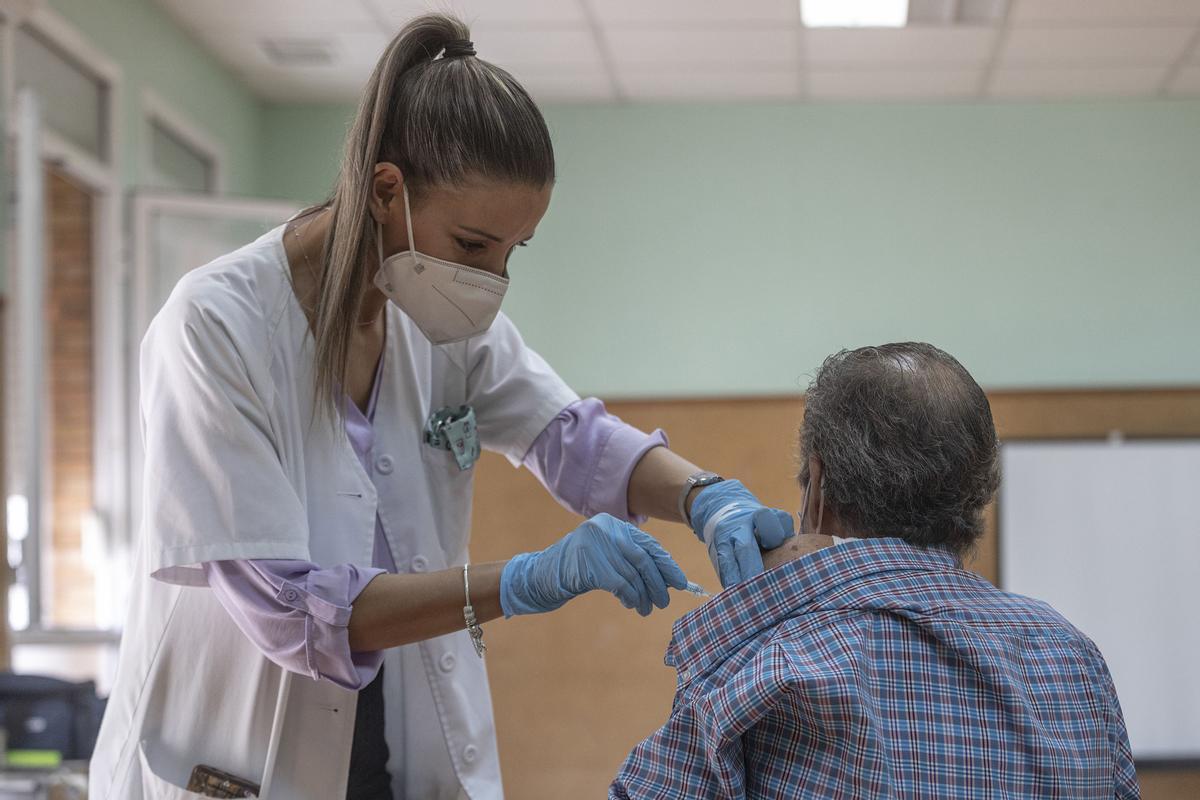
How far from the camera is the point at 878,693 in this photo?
1.05 m

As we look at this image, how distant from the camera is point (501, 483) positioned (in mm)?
4840

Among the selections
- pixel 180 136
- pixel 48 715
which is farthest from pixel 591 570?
pixel 180 136

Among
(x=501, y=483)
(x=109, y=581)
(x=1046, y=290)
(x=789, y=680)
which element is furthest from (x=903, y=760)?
(x=1046, y=290)

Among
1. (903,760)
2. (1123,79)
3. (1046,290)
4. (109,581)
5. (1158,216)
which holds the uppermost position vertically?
(1123,79)

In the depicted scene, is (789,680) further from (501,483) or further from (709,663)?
(501,483)

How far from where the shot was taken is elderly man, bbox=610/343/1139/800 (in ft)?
3.40

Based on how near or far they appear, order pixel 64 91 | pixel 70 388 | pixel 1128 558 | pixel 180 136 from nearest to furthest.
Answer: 1. pixel 64 91
2. pixel 70 388
3. pixel 180 136
4. pixel 1128 558

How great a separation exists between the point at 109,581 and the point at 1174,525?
387cm

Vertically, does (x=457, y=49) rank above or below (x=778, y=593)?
above

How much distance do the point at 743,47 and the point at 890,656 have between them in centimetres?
368

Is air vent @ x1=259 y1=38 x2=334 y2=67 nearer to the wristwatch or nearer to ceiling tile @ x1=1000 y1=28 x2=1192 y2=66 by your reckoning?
ceiling tile @ x1=1000 y1=28 x2=1192 y2=66

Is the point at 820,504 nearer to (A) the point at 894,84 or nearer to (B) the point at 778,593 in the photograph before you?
(B) the point at 778,593

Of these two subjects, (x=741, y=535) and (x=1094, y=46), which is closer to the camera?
(x=741, y=535)

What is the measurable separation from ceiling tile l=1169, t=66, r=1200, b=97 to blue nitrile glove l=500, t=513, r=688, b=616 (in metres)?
4.26
